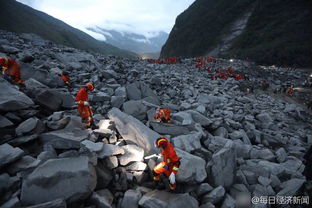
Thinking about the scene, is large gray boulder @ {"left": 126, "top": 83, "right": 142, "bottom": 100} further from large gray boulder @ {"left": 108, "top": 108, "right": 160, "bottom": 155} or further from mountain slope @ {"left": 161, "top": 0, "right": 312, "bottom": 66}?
mountain slope @ {"left": 161, "top": 0, "right": 312, "bottom": 66}

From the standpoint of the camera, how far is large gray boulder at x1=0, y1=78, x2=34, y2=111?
513 centimetres

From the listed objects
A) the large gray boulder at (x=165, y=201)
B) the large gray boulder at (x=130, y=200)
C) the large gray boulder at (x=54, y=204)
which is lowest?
the large gray boulder at (x=130, y=200)

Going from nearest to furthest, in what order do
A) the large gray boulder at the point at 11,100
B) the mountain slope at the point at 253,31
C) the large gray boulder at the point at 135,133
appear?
1. the large gray boulder at the point at 11,100
2. the large gray boulder at the point at 135,133
3. the mountain slope at the point at 253,31

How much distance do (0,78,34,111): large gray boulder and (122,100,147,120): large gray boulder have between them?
12.1ft

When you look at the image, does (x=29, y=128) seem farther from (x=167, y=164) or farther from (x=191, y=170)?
(x=191, y=170)

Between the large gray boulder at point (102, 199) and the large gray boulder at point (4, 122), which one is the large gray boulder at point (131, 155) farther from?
the large gray boulder at point (4, 122)

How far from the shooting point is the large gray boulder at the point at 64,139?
4633mm

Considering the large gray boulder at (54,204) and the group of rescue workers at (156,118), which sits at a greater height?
the group of rescue workers at (156,118)

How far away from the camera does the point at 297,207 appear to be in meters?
4.48

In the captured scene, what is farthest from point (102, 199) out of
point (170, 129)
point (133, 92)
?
point (133, 92)

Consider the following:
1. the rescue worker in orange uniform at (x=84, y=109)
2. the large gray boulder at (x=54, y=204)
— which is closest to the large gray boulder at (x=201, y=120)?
the rescue worker in orange uniform at (x=84, y=109)

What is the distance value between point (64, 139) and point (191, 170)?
3603mm

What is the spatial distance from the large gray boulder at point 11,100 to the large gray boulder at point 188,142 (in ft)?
16.9

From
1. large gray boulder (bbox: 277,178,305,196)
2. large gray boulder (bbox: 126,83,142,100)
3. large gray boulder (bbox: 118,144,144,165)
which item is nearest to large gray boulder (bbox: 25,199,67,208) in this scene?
large gray boulder (bbox: 118,144,144,165)
